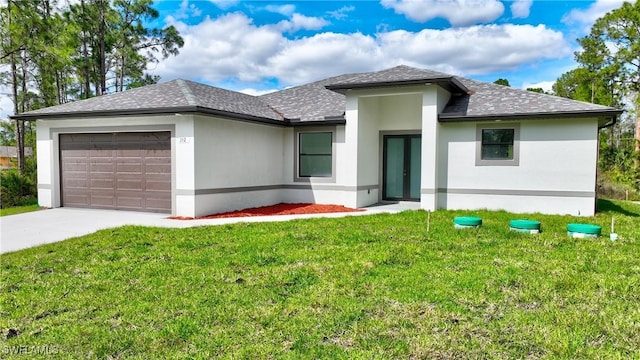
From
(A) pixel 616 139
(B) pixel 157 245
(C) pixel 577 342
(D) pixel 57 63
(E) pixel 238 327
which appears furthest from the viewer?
(A) pixel 616 139

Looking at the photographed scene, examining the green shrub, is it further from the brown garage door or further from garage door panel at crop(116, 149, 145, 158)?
garage door panel at crop(116, 149, 145, 158)

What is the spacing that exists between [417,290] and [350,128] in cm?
882

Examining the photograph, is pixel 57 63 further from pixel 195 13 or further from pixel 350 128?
pixel 350 128

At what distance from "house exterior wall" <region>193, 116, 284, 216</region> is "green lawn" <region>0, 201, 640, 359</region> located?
3705 millimetres

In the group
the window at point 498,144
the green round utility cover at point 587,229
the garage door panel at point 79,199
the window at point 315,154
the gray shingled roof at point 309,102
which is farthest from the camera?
the gray shingled roof at point 309,102

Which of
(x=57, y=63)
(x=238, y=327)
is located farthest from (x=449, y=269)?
(x=57, y=63)

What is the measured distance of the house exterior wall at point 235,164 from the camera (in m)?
11.6

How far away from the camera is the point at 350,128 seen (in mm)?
13359

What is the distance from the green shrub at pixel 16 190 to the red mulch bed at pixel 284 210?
8433 millimetres

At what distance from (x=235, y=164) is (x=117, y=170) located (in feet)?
12.0

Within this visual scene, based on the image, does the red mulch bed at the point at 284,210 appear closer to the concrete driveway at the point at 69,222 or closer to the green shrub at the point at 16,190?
the concrete driveway at the point at 69,222

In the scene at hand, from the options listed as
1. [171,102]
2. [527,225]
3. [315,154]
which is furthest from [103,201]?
[527,225]

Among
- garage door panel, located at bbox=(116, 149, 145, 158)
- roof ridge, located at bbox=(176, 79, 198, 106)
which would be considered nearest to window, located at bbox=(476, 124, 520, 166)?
roof ridge, located at bbox=(176, 79, 198, 106)

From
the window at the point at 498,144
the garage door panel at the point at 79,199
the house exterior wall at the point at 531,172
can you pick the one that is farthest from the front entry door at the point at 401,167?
the garage door panel at the point at 79,199
